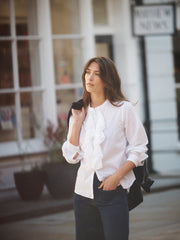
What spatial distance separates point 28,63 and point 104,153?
5.49 metres

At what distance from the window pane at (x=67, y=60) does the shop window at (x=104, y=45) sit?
0.50 meters

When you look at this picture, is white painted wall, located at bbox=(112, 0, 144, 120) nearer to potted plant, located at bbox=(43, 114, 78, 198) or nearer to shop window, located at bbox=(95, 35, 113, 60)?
shop window, located at bbox=(95, 35, 113, 60)

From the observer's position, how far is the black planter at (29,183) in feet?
23.5

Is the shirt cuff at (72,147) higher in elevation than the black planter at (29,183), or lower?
higher

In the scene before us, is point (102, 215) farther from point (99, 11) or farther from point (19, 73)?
point (99, 11)

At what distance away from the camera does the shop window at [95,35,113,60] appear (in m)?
8.80

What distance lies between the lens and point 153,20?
8.31 metres

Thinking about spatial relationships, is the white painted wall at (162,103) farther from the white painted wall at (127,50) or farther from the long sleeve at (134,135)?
the long sleeve at (134,135)

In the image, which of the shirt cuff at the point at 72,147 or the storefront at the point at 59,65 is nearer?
the shirt cuff at the point at 72,147

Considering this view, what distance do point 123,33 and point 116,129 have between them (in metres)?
6.07

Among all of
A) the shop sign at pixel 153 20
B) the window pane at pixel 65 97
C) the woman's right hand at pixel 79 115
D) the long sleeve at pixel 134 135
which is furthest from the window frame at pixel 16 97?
the long sleeve at pixel 134 135

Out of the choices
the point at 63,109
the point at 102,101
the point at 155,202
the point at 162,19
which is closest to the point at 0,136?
the point at 63,109

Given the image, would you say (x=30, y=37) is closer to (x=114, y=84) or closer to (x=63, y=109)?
(x=63, y=109)

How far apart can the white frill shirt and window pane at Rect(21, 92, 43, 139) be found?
513cm
